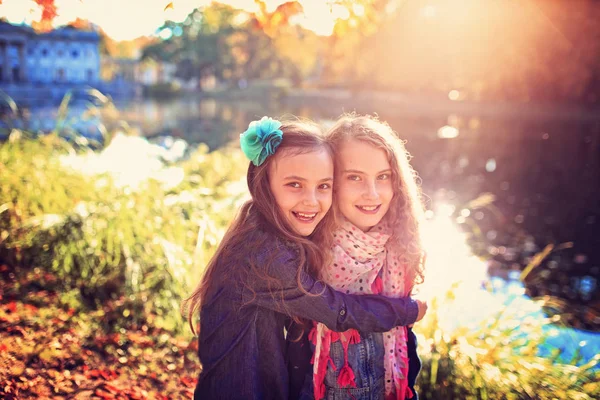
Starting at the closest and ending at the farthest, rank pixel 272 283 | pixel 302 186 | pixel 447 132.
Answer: pixel 272 283 < pixel 302 186 < pixel 447 132

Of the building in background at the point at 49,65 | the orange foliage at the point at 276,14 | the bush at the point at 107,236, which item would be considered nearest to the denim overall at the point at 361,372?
the bush at the point at 107,236

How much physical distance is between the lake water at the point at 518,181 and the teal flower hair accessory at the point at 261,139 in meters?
0.57

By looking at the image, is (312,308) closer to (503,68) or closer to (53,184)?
(53,184)

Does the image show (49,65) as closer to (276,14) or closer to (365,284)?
(276,14)

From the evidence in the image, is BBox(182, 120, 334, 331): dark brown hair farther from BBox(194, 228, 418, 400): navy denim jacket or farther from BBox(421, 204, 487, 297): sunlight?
BBox(421, 204, 487, 297): sunlight

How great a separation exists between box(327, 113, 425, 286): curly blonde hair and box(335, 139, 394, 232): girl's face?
0.03 meters

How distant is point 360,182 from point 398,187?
188 mm

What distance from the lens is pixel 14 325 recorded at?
258 centimetres

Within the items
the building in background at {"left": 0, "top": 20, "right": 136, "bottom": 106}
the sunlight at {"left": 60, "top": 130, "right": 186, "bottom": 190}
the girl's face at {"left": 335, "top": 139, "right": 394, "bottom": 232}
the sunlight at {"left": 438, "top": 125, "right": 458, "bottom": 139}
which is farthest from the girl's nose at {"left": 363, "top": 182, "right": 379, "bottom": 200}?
the building in background at {"left": 0, "top": 20, "right": 136, "bottom": 106}

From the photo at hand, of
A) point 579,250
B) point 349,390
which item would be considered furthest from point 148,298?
point 579,250

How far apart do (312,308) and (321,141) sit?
0.60 meters

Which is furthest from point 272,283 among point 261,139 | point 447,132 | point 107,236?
point 447,132

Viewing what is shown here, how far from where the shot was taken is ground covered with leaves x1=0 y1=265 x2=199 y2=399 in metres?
2.18

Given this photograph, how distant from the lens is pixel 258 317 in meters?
1.60
